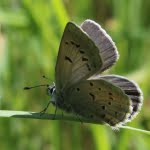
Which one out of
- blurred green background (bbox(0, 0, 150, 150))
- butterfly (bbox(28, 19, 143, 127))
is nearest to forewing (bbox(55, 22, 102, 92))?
butterfly (bbox(28, 19, 143, 127))

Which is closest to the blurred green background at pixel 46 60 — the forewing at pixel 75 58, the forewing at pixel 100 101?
the forewing at pixel 100 101

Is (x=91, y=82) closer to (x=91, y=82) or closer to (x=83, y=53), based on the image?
(x=91, y=82)

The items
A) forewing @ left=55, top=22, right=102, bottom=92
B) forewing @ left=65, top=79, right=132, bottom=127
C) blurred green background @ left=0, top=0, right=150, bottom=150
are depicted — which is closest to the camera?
forewing @ left=55, top=22, right=102, bottom=92

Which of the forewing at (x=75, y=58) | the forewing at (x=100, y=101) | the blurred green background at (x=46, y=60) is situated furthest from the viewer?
the blurred green background at (x=46, y=60)

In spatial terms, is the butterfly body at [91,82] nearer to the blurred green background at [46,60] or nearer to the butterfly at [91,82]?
the butterfly at [91,82]

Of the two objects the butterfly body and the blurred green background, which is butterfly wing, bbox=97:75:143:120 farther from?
the blurred green background

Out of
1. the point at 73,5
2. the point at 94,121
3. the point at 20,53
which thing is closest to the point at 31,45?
the point at 20,53

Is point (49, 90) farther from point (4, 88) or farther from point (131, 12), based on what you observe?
point (131, 12)
